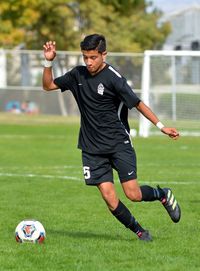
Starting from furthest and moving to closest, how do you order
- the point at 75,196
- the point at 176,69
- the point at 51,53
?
1. the point at 176,69
2. the point at 75,196
3. the point at 51,53

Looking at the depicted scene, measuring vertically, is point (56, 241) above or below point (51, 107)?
above

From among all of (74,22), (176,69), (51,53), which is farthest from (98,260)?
(74,22)

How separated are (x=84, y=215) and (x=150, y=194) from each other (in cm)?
216

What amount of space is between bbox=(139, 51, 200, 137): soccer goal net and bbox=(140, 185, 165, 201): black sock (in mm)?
17463

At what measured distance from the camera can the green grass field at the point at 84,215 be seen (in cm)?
773

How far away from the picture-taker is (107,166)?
8.64 meters

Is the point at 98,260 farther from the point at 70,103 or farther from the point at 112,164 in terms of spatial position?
the point at 70,103

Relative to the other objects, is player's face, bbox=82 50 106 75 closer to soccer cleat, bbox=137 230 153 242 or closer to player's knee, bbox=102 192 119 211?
player's knee, bbox=102 192 119 211

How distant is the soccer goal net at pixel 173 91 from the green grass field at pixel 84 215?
18.3ft

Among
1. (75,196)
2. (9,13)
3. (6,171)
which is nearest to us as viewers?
(75,196)

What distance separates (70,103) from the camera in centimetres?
3453

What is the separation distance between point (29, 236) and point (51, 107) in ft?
87.3

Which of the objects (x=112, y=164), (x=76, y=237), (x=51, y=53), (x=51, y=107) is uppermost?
(x=51, y=53)

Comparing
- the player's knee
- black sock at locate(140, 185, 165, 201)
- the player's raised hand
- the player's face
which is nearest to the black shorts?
the player's knee
